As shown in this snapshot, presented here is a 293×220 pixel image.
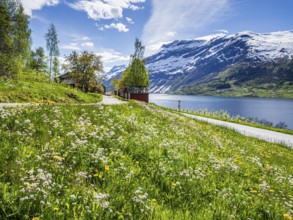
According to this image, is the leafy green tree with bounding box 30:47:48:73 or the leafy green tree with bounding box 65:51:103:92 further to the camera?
the leafy green tree with bounding box 30:47:48:73

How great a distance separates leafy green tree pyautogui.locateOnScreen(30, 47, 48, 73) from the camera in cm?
9926

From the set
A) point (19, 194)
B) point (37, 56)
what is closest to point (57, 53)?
point (37, 56)

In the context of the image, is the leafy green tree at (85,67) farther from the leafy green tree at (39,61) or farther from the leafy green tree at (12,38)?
the leafy green tree at (39,61)

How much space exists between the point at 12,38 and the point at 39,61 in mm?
78572

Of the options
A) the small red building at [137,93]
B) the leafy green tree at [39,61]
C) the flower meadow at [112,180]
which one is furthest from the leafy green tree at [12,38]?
the leafy green tree at [39,61]

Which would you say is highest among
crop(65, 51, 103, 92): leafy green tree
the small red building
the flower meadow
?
crop(65, 51, 103, 92): leafy green tree

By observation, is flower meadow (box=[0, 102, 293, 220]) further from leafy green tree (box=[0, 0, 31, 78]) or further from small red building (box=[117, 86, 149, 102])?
small red building (box=[117, 86, 149, 102])

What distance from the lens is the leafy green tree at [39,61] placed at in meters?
99.3

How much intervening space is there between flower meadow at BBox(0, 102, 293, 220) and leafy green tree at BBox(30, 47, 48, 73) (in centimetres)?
9817

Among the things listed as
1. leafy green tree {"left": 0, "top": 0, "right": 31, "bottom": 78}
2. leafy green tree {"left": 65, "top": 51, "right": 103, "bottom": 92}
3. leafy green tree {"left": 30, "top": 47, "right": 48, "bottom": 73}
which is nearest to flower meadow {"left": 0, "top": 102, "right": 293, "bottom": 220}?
leafy green tree {"left": 0, "top": 0, "right": 31, "bottom": 78}

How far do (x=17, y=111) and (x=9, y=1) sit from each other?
1088 inches

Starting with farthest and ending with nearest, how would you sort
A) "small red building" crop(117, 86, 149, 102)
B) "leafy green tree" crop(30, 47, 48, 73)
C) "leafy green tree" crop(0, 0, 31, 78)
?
"leafy green tree" crop(30, 47, 48, 73), "small red building" crop(117, 86, 149, 102), "leafy green tree" crop(0, 0, 31, 78)

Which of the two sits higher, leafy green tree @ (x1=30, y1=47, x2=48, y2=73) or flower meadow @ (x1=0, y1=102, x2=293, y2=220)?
leafy green tree @ (x1=30, y1=47, x2=48, y2=73)

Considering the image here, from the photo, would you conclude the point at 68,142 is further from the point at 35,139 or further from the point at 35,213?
the point at 35,213
